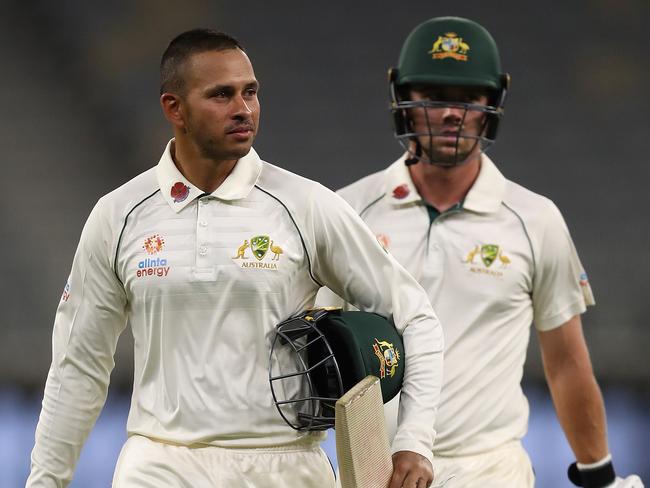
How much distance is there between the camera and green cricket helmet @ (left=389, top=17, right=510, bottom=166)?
3.87m

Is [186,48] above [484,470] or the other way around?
above

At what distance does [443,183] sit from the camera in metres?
3.86

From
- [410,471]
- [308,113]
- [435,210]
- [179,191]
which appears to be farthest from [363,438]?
[308,113]

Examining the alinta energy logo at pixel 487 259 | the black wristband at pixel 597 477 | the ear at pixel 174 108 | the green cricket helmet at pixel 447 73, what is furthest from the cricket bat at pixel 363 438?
the black wristband at pixel 597 477

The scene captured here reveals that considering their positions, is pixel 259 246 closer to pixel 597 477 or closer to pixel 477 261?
pixel 477 261

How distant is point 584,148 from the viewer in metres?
8.89

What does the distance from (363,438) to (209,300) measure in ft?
1.52

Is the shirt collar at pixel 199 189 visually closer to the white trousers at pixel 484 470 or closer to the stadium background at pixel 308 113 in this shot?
the white trousers at pixel 484 470

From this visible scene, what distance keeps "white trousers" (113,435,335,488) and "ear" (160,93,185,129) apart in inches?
27.4

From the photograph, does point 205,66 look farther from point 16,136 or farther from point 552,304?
point 16,136

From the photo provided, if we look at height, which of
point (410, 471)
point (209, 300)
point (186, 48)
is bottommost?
point (410, 471)

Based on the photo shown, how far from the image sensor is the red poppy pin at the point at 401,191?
12.6 ft

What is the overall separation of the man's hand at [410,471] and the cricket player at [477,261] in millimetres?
822

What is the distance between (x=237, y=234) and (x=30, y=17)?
739 centimetres
